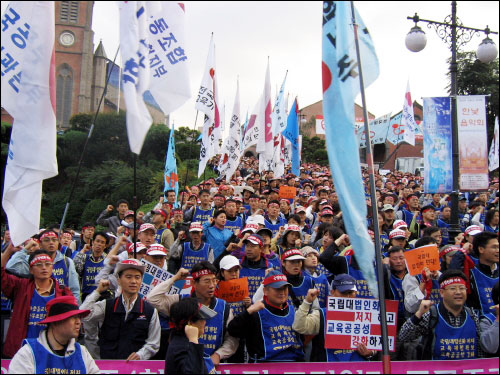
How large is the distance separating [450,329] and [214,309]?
220cm

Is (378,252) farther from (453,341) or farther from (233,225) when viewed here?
(233,225)

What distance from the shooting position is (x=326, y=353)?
16.3 feet

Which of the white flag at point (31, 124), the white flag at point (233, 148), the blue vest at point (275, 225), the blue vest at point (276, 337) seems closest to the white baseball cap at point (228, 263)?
the blue vest at point (276, 337)

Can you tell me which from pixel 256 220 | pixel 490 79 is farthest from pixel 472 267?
pixel 490 79

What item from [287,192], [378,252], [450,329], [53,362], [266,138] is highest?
[266,138]

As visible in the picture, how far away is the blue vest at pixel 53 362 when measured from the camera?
385 centimetres

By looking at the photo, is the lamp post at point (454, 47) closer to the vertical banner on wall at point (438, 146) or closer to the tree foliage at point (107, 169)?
the vertical banner on wall at point (438, 146)

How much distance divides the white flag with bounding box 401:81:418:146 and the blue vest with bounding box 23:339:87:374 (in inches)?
516

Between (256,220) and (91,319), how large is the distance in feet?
13.8

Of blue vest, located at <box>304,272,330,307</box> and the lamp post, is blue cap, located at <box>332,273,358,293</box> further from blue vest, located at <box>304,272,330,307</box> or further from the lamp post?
the lamp post

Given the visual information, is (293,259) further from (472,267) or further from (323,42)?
(323,42)

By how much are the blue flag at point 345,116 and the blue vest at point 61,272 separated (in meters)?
3.95

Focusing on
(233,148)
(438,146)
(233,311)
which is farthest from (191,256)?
(233,148)

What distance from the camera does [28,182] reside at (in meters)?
4.38
